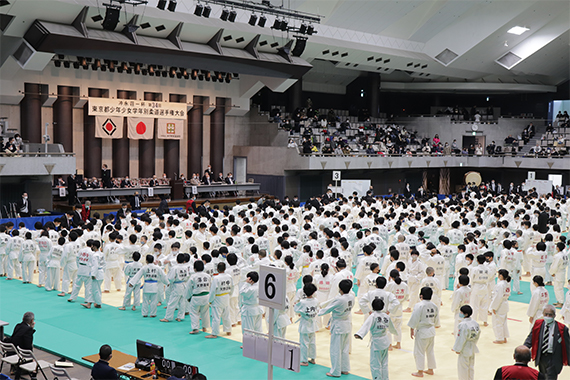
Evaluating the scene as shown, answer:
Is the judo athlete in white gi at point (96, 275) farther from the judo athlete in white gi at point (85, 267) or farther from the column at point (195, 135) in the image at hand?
the column at point (195, 135)

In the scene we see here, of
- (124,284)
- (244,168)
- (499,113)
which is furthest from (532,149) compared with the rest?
(124,284)

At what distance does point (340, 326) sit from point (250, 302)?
1.88 meters

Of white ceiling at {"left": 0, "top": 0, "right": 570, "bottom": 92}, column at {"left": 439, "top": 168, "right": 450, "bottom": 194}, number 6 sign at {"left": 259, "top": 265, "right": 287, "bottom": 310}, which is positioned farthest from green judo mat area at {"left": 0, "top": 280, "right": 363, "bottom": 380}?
column at {"left": 439, "top": 168, "right": 450, "bottom": 194}

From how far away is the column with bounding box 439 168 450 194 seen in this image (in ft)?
144

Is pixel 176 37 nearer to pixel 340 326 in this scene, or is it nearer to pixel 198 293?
pixel 198 293

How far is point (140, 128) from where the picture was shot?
30953 millimetres

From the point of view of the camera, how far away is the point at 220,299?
36.3 feet

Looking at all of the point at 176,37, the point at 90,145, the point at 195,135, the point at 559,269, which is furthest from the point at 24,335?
the point at 195,135

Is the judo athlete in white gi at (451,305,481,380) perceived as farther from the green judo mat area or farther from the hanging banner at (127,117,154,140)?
the hanging banner at (127,117,154,140)

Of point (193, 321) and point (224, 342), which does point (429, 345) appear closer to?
point (224, 342)

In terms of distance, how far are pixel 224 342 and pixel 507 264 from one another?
306 inches

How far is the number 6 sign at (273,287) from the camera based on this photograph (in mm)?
6996

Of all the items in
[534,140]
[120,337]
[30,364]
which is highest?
[534,140]

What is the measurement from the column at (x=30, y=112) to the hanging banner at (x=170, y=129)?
259 inches
